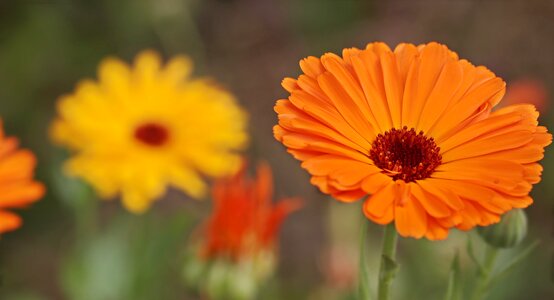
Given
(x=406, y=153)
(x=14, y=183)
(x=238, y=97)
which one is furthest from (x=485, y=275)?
(x=238, y=97)

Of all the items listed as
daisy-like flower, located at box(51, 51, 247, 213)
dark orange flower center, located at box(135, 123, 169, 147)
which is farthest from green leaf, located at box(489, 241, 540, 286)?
dark orange flower center, located at box(135, 123, 169, 147)

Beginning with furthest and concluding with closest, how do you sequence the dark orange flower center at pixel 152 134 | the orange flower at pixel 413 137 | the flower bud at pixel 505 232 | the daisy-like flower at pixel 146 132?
the dark orange flower center at pixel 152 134 < the daisy-like flower at pixel 146 132 < the flower bud at pixel 505 232 < the orange flower at pixel 413 137

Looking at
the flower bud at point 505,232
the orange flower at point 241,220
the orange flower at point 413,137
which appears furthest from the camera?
the orange flower at point 241,220

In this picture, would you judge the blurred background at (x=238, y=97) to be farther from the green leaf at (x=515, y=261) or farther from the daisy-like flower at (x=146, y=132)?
the green leaf at (x=515, y=261)

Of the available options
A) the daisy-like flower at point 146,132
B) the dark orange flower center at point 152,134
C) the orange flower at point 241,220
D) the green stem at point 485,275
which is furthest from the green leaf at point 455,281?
the dark orange flower center at point 152,134

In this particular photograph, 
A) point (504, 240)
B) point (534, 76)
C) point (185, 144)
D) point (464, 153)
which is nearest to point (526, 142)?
point (464, 153)

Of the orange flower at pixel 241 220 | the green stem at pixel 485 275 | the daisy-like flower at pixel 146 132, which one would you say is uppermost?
the daisy-like flower at pixel 146 132

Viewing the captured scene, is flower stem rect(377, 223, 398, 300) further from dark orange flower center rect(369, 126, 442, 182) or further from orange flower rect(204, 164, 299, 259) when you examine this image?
orange flower rect(204, 164, 299, 259)
